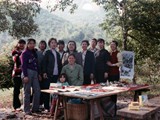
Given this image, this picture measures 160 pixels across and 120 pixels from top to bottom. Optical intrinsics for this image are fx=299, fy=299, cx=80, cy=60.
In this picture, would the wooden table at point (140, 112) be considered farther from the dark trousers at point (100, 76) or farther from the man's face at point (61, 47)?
the man's face at point (61, 47)

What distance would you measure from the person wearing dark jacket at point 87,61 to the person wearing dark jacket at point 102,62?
20cm

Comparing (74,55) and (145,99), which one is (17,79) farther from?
(145,99)

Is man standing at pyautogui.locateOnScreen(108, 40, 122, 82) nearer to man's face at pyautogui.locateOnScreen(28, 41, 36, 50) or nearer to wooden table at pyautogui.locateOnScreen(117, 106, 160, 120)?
man's face at pyautogui.locateOnScreen(28, 41, 36, 50)

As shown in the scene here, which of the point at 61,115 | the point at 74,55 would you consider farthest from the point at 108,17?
the point at 61,115

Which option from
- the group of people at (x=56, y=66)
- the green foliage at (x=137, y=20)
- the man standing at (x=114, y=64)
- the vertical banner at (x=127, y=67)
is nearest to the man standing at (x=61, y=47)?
the group of people at (x=56, y=66)

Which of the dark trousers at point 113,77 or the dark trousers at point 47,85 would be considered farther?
the dark trousers at point 113,77

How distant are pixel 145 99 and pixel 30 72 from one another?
3077 millimetres

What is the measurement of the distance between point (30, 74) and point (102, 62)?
1.95 metres

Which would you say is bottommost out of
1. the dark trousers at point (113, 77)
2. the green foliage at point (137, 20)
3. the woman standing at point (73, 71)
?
the dark trousers at point (113, 77)

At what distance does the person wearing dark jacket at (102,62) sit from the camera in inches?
315

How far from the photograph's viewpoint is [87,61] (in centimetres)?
791

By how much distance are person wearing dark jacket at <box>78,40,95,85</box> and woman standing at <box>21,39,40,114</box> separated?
122 cm

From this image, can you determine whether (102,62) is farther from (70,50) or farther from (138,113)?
(138,113)

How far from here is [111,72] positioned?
8.09 m
